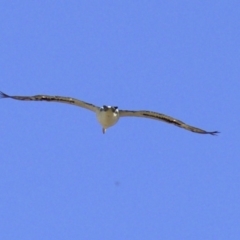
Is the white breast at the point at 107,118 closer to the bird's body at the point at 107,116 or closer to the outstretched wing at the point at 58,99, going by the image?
the bird's body at the point at 107,116

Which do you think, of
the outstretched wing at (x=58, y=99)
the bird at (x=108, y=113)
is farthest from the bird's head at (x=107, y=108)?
the outstretched wing at (x=58, y=99)

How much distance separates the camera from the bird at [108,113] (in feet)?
181

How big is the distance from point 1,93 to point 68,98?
9.25ft

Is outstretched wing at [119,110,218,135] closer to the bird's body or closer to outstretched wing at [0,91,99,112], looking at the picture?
the bird's body

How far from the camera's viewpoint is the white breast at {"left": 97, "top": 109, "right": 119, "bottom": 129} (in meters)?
55.0

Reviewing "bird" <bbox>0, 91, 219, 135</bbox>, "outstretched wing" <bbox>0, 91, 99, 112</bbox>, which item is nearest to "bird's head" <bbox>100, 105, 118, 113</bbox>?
"bird" <bbox>0, 91, 219, 135</bbox>

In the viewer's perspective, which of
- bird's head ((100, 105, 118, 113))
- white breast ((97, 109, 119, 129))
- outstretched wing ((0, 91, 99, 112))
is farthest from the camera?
outstretched wing ((0, 91, 99, 112))

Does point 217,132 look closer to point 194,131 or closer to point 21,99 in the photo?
point 194,131

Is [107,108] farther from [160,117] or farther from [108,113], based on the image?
[160,117]


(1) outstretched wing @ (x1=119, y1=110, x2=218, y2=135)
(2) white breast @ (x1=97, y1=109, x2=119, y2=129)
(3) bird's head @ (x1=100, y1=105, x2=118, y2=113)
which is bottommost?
(2) white breast @ (x1=97, y1=109, x2=119, y2=129)

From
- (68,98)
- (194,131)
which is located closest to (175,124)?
(194,131)

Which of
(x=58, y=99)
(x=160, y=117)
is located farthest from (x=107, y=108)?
(x=160, y=117)

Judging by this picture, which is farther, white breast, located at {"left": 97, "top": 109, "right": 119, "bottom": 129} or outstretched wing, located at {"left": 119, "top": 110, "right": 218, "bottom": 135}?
outstretched wing, located at {"left": 119, "top": 110, "right": 218, "bottom": 135}

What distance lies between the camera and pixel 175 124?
57.7 meters
